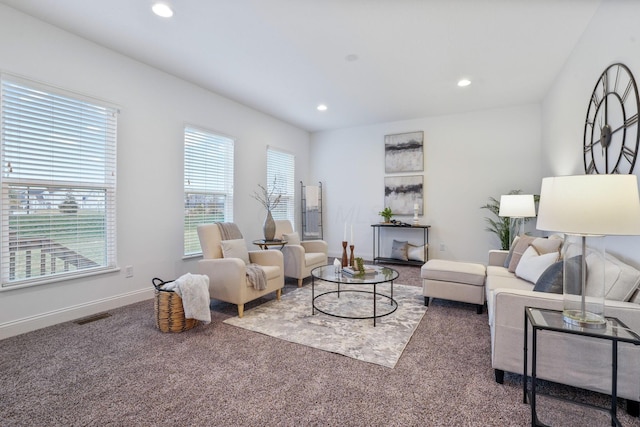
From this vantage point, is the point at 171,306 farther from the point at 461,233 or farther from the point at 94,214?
the point at 461,233

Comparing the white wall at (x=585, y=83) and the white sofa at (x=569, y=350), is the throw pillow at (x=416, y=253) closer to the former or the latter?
the white wall at (x=585, y=83)

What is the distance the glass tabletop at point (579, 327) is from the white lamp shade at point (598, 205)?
47 centimetres

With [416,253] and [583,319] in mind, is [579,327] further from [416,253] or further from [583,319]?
[416,253]

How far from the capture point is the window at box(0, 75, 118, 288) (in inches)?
100.0

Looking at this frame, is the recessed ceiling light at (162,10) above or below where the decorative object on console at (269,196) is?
above

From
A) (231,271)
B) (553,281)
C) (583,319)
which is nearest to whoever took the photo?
(583,319)

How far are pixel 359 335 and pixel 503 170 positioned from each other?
13.3ft

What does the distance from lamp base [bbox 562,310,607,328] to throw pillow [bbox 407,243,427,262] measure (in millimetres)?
3771

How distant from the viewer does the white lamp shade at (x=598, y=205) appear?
1330mm

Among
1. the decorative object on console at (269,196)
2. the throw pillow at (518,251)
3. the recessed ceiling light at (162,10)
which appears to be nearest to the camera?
the recessed ceiling light at (162,10)

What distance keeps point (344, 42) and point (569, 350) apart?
3038mm

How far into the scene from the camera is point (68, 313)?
2.86 meters

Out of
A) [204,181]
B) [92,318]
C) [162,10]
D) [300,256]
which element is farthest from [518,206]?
[92,318]

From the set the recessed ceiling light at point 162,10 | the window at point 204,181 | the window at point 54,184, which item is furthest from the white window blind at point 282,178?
the recessed ceiling light at point 162,10
